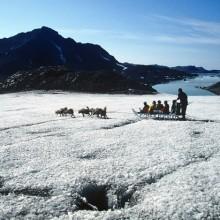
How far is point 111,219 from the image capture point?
50.7 feet

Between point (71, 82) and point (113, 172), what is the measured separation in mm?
85310

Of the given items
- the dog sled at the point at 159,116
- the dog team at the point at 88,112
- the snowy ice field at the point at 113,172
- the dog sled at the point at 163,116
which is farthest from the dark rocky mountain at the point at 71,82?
the snowy ice field at the point at 113,172

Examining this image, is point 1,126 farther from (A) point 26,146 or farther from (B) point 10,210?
(B) point 10,210

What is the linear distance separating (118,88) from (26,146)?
7367 cm

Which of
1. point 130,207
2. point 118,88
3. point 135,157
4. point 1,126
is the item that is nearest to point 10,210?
point 130,207

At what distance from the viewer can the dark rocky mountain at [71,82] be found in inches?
3907

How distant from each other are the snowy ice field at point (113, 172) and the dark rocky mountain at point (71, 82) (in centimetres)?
6250

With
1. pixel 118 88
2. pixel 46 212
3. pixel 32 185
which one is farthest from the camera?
pixel 118 88

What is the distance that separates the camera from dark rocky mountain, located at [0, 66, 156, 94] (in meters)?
99.2

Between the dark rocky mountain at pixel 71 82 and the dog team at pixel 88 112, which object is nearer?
the dog team at pixel 88 112

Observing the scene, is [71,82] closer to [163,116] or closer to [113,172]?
[163,116]

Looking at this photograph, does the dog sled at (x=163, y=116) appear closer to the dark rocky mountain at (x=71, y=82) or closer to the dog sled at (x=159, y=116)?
the dog sled at (x=159, y=116)

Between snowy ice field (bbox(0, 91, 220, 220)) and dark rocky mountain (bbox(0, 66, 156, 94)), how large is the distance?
6250 cm

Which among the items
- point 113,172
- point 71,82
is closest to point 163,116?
point 113,172
